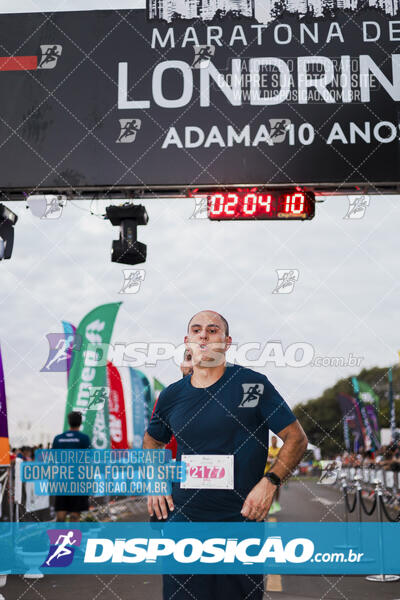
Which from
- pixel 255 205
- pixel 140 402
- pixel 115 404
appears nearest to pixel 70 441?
pixel 255 205

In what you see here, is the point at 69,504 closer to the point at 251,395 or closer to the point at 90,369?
the point at 90,369

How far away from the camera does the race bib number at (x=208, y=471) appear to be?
15.0ft

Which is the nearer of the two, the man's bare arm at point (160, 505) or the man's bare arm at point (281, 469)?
the man's bare arm at point (281, 469)

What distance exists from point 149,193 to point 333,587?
4353mm

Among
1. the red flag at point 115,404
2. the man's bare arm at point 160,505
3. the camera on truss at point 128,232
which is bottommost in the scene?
the man's bare arm at point 160,505

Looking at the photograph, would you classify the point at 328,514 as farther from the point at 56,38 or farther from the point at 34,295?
the point at 56,38

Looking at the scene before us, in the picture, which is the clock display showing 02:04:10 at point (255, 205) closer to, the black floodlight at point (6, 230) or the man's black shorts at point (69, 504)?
the black floodlight at point (6, 230)

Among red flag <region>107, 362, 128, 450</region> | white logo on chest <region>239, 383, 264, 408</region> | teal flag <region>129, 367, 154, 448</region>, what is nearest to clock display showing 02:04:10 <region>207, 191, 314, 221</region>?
white logo on chest <region>239, 383, 264, 408</region>

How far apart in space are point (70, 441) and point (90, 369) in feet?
9.52

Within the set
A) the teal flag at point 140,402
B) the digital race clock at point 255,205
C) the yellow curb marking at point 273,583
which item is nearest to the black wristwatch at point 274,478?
the yellow curb marking at point 273,583

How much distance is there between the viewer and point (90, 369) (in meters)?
10.7

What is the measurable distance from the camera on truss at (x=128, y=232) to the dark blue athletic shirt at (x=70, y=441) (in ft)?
6.97

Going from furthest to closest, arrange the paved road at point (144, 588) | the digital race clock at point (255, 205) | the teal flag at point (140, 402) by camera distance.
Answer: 1. the teal flag at point (140, 402)
2. the digital race clock at point (255, 205)
3. the paved road at point (144, 588)

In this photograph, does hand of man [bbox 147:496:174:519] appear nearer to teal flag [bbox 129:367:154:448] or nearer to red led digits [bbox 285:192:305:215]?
red led digits [bbox 285:192:305:215]
